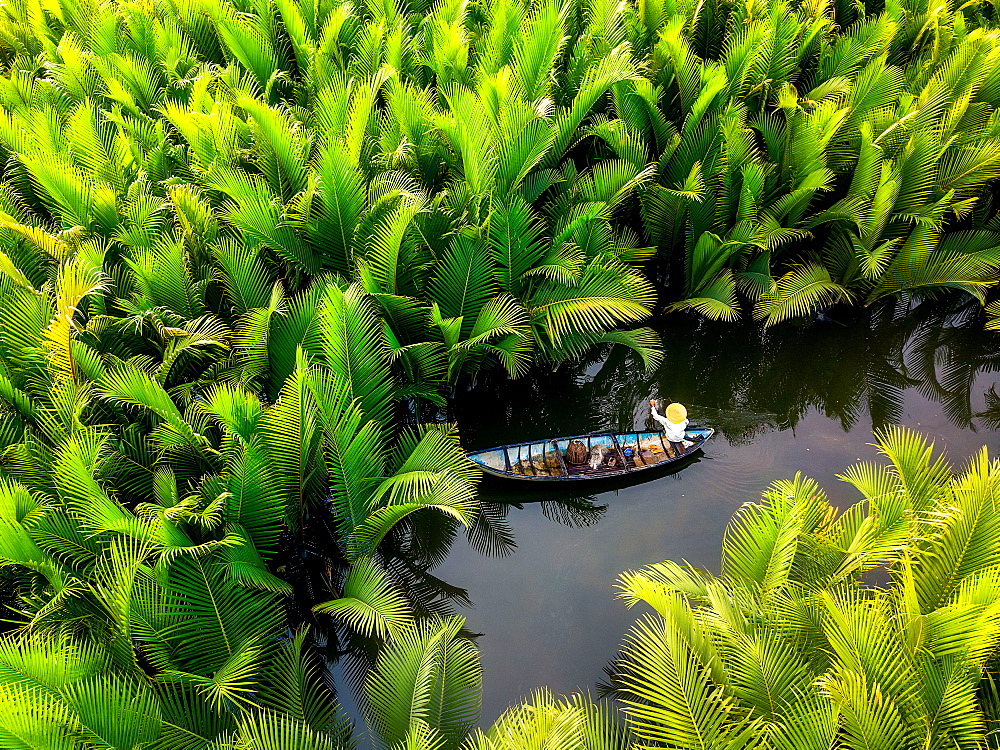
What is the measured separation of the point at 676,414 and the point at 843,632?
285cm

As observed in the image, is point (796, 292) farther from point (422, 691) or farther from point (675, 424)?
point (422, 691)

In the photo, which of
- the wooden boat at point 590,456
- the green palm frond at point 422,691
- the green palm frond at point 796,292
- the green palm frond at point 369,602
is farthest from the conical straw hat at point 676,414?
the green palm frond at point 422,691

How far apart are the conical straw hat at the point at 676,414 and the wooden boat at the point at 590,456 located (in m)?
0.23

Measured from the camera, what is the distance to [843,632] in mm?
3199

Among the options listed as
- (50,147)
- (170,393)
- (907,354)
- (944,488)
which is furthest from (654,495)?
(50,147)

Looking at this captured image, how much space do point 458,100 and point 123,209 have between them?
3129 mm

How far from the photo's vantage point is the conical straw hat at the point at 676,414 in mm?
5926

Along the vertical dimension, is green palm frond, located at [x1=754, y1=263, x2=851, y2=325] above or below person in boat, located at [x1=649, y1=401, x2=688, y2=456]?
above

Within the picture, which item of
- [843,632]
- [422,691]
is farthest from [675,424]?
[422,691]

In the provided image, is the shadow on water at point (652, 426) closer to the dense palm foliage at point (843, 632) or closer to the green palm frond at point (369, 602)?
the green palm frond at point (369, 602)

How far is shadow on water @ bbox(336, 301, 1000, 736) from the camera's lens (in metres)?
5.06

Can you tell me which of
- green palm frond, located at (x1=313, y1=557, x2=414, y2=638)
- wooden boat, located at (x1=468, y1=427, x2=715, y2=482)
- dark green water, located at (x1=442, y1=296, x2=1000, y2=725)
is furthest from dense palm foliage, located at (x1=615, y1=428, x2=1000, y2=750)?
wooden boat, located at (x1=468, y1=427, x2=715, y2=482)

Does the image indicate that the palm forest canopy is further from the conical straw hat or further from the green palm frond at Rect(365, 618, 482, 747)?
the conical straw hat

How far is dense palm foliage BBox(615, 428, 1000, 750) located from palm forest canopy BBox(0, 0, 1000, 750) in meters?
0.02
